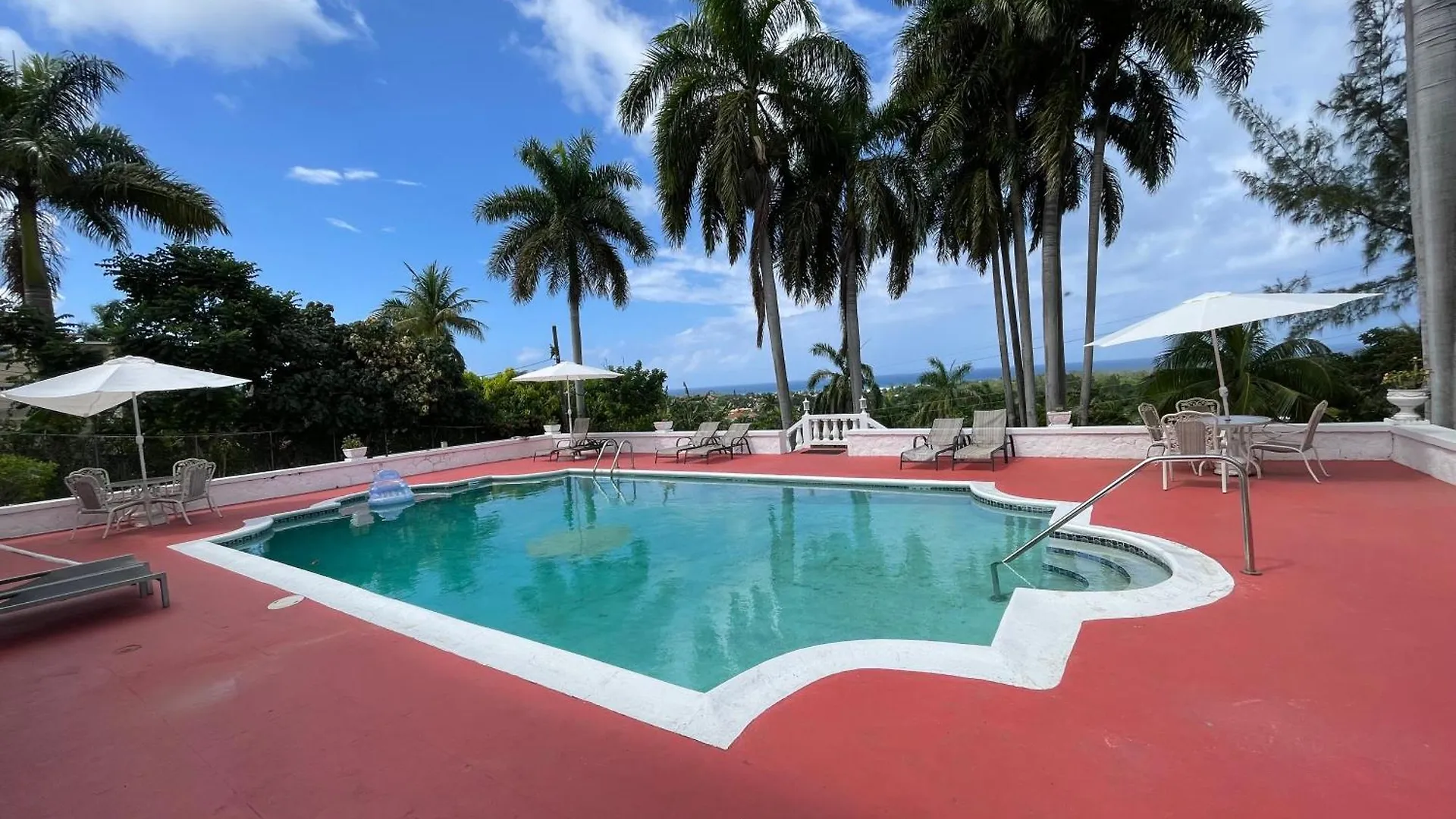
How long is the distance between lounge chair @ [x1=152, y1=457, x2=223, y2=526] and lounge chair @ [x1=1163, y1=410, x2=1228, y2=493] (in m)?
14.5

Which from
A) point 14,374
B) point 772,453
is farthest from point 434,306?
point 772,453

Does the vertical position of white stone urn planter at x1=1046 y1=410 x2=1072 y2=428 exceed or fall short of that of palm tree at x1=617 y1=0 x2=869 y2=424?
it falls short

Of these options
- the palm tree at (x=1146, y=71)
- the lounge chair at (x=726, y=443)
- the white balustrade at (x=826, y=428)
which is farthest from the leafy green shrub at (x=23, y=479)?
the palm tree at (x=1146, y=71)

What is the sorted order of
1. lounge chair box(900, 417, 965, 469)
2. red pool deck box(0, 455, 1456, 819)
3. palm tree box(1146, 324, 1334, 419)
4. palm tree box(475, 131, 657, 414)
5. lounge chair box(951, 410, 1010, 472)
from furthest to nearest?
palm tree box(475, 131, 657, 414) < lounge chair box(900, 417, 965, 469) < palm tree box(1146, 324, 1334, 419) < lounge chair box(951, 410, 1010, 472) < red pool deck box(0, 455, 1456, 819)

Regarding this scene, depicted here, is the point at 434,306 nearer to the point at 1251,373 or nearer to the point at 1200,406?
the point at 1200,406

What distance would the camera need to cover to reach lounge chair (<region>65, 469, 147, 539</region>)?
877cm

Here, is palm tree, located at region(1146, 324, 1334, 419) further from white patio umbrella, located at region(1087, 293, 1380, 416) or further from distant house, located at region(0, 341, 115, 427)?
distant house, located at region(0, 341, 115, 427)

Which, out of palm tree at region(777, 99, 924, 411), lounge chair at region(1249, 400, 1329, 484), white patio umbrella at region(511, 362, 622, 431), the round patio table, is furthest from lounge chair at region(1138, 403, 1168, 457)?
white patio umbrella at region(511, 362, 622, 431)

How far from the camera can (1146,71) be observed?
1396 cm

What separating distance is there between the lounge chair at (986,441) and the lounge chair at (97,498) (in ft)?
45.1

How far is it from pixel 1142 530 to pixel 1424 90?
290 inches

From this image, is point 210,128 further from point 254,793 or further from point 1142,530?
point 1142,530

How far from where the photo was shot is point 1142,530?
604 cm

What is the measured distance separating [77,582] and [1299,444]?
14.4 m
